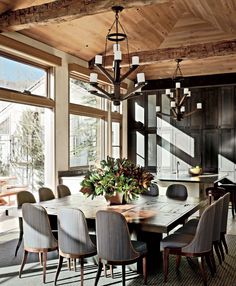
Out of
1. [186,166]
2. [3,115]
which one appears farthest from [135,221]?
[186,166]

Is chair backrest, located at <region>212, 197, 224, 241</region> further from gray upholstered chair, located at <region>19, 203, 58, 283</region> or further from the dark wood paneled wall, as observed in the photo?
the dark wood paneled wall

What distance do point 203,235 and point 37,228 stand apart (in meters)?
1.72

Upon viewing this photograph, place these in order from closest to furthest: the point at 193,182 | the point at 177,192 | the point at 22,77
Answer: the point at 177,192 → the point at 22,77 → the point at 193,182

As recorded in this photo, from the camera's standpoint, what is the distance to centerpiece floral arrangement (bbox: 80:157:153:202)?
13.7ft

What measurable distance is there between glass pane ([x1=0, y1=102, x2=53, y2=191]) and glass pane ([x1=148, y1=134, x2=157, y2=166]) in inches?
163

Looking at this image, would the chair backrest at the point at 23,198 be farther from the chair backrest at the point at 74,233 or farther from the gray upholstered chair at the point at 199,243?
the gray upholstered chair at the point at 199,243

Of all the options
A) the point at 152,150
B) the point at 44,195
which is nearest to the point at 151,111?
the point at 152,150

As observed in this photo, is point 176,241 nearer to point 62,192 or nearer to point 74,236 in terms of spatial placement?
point 74,236

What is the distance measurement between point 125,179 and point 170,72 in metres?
6.40

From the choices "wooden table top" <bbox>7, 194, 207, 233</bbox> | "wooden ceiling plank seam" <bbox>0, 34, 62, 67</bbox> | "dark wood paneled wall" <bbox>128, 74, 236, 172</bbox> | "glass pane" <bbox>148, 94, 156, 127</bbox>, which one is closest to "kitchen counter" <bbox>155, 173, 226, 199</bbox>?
"wooden table top" <bbox>7, 194, 207, 233</bbox>

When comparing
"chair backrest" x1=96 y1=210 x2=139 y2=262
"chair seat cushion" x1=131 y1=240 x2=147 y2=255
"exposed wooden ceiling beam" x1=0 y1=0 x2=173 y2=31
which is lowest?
"chair seat cushion" x1=131 y1=240 x2=147 y2=255

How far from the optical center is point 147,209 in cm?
417

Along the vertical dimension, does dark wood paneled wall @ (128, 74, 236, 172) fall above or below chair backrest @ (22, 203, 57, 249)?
above

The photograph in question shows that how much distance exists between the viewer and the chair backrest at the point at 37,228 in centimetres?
369
